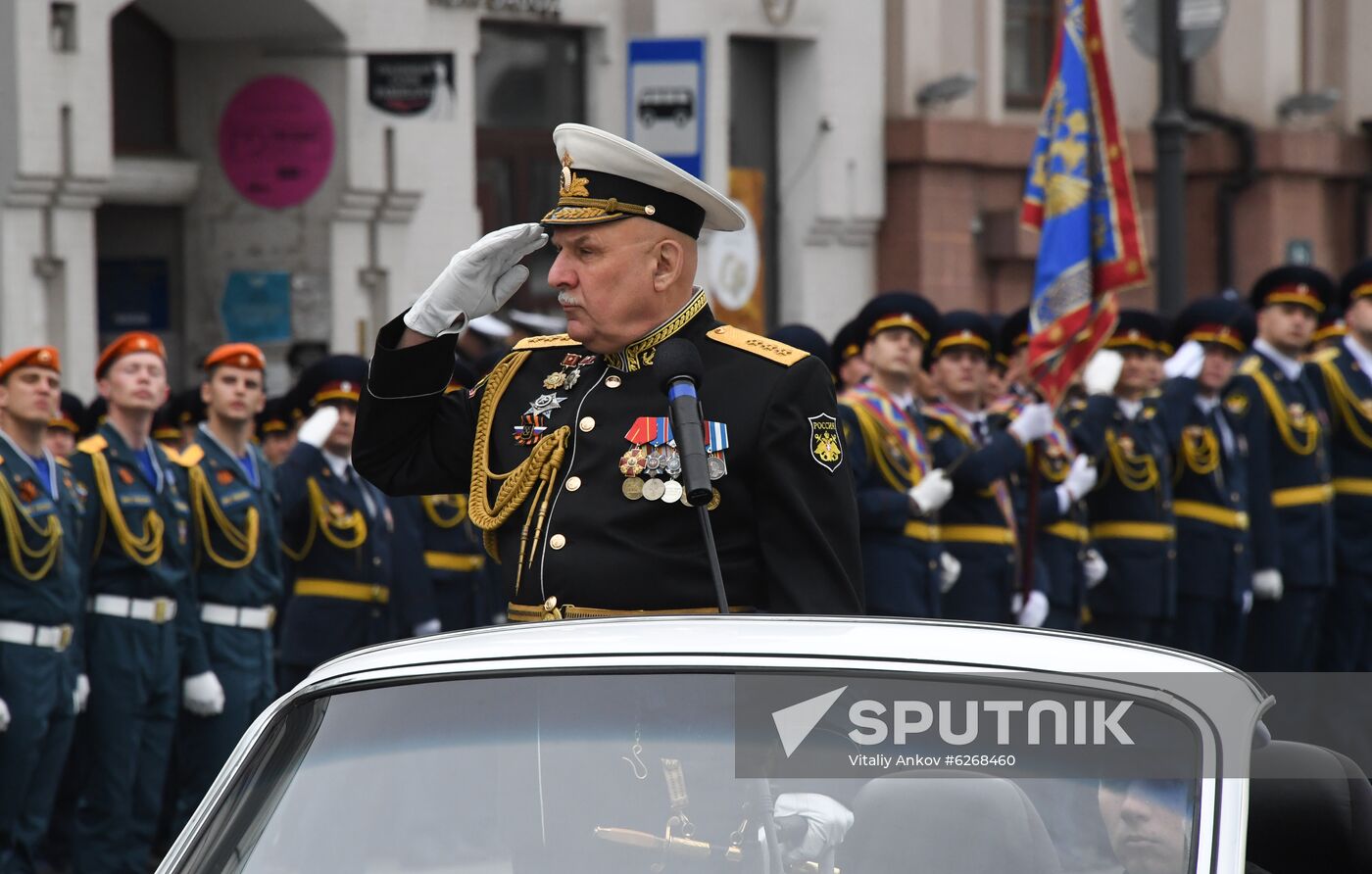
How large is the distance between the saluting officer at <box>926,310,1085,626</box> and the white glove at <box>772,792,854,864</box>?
648 cm

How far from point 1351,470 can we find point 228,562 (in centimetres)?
575

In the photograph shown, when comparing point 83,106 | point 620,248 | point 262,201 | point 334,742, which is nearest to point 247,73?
point 262,201

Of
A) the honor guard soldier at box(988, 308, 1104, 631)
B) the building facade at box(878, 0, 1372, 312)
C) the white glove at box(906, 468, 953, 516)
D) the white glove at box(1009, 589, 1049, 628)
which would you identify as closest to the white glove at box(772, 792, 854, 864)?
the white glove at box(906, 468, 953, 516)

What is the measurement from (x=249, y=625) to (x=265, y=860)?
589cm

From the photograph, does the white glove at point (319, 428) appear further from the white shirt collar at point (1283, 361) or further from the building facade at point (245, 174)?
the white shirt collar at point (1283, 361)

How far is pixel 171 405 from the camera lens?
10797 millimetres

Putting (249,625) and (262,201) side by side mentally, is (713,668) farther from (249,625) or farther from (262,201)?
(262,201)

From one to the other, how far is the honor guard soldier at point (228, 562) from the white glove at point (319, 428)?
545 mm

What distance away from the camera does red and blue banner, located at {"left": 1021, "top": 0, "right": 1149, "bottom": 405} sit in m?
9.90

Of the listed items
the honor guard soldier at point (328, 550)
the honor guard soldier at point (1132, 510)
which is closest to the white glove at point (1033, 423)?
the honor guard soldier at point (1132, 510)

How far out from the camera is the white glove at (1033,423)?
32.0ft

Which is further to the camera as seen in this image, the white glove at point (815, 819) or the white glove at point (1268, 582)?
the white glove at point (1268, 582)

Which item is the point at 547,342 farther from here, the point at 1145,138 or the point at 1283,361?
the point at 1145,138

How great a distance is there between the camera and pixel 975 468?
31.1 ft
